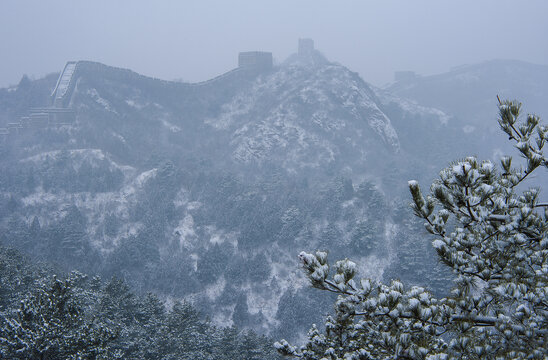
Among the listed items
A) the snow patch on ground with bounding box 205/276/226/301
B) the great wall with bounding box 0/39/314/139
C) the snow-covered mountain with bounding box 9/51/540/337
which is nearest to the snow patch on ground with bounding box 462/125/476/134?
the snow-covered mountain with bounding box 9/51/540/337

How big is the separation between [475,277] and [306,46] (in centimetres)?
11656

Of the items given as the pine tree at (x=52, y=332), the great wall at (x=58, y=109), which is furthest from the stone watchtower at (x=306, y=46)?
the pine tree at (x=52, y=332)

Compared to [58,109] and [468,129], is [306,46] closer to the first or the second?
[468,129]

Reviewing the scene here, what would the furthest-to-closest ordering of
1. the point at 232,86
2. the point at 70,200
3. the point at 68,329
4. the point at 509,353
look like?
the point at 232,86 < the point at 70,200 < the point at 68,329 < the point at 509,353

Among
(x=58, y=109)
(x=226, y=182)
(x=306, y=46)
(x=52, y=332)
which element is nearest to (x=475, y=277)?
(x=52, y=332)

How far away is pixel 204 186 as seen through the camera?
50312 millimetres

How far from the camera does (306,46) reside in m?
111

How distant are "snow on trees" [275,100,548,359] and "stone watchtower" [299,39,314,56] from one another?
11455 cm

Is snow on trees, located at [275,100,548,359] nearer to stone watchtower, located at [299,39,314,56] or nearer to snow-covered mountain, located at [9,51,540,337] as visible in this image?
snow-covered mountain, located at [9,51,540,337]

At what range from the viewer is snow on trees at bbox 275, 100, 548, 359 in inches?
178

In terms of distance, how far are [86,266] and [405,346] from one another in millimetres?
40977

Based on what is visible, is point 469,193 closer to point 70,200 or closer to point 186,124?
point 70,200

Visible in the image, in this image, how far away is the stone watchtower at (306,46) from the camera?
363 ft

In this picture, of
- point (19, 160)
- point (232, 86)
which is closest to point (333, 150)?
point (232, 86)
